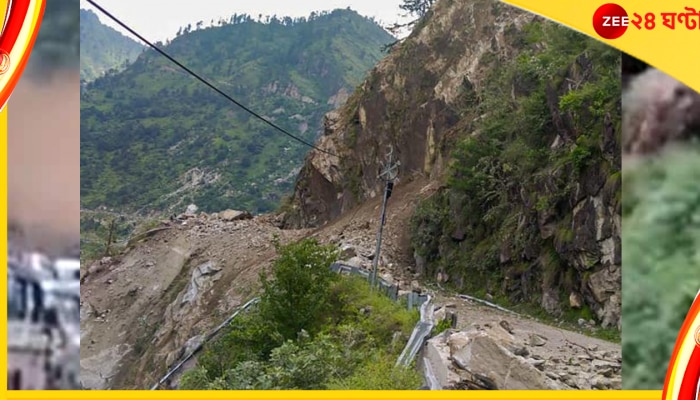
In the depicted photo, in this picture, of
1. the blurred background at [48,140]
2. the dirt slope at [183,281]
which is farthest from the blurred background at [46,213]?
the dirt slope at [183,281]

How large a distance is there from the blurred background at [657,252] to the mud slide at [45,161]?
4.10 m

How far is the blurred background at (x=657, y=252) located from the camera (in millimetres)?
5078

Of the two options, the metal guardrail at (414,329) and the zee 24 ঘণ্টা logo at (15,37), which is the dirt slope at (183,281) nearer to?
the metal guardrail at (414,329)

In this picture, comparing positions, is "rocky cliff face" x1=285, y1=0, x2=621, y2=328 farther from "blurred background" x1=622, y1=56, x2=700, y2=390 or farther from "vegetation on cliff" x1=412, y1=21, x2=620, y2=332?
"blurred background" x1=622, y1=56, x2=700, y2=390

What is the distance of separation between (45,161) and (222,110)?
83.7ft

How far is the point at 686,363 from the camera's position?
4.86m

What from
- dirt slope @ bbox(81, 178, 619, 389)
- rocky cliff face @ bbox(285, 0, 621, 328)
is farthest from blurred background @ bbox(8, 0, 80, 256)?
rocky cliff face @ bbox(285, 0, 621, 328)

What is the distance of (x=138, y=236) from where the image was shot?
14.8 m

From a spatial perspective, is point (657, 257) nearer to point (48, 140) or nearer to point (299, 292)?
point (299, 292)

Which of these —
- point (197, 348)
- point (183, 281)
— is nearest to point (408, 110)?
point (183, 281)

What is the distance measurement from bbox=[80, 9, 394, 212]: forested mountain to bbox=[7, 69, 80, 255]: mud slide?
759 cm

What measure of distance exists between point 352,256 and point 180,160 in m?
13.8

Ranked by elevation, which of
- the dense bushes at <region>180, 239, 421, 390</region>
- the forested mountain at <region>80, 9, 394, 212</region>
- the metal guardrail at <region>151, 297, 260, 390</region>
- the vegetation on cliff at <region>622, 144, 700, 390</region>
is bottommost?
the metal guardrail at <region>151, 297, 260, 390</region>

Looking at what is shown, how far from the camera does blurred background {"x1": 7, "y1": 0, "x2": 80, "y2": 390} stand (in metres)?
5.07
